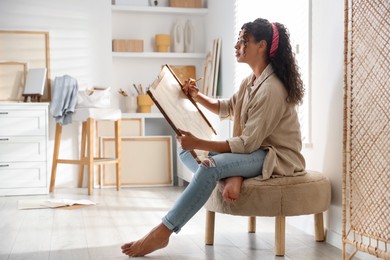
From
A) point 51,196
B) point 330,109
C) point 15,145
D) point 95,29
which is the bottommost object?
point 51,196

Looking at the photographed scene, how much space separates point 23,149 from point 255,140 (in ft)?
10.1

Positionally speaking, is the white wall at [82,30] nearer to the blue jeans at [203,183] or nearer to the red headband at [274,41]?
the red headband at [274,41]

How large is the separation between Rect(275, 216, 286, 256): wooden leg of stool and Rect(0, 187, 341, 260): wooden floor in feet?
0.13

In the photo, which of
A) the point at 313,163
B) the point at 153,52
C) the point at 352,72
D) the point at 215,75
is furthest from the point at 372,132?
the point at 153,52

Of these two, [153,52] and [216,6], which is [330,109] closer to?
[216,6]

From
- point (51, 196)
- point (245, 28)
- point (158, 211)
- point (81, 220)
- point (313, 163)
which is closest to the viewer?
point (245, 28)

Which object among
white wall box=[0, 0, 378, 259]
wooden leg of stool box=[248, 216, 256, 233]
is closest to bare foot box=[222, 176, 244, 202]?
wooden leg of stool box=[248, 216, 256, 233]

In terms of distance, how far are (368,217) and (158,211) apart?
2.01 meters

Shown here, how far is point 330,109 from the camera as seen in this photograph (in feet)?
10.4

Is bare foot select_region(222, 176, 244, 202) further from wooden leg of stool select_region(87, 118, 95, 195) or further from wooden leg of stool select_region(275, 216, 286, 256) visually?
wooden leg of stool select_region(87, 118, 95, 195)

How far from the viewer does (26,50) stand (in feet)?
18.4

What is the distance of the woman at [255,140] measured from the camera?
9.07 feet

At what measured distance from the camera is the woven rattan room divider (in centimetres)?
255

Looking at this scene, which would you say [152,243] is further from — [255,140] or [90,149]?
[90,149]
